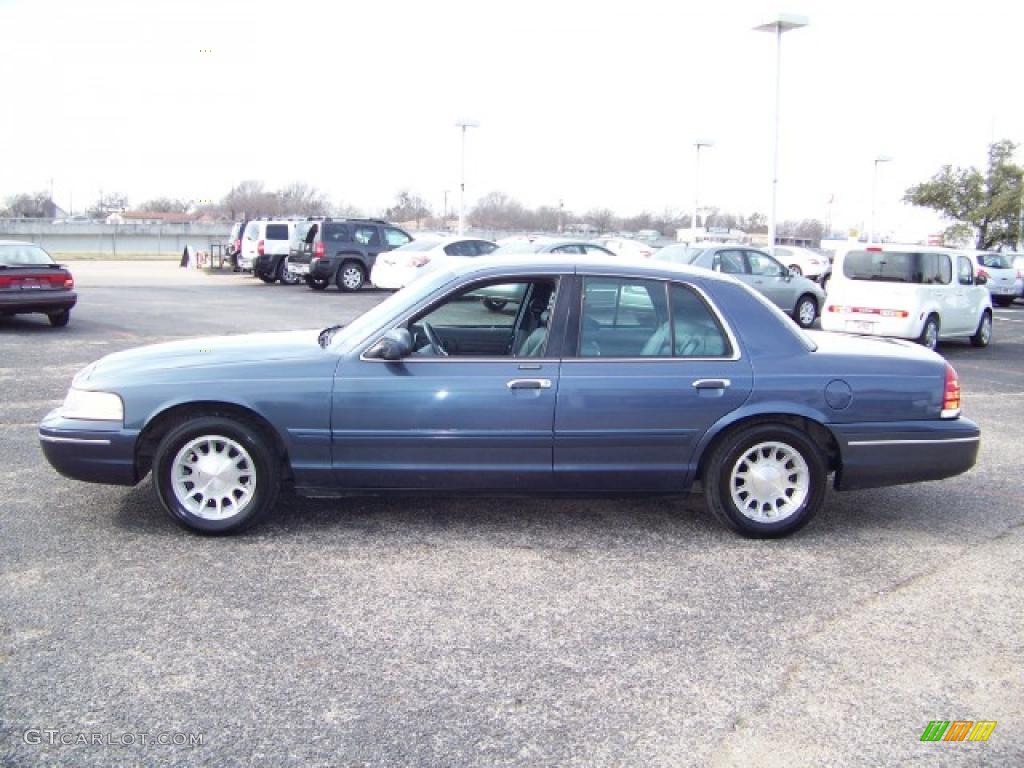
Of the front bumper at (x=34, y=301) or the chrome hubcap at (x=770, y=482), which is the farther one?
the front bumper at (x=34, y=301)

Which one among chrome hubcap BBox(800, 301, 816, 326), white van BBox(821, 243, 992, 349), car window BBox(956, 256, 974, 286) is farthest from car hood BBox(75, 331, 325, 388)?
chrome hubcap BBox(800, 301, 816, 326)

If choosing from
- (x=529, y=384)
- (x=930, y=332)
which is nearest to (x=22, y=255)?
(x=529, y=384)

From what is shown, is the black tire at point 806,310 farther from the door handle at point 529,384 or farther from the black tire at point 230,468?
the black tire at point 230,468

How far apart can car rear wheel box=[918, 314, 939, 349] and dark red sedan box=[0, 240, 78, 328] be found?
12.7 m

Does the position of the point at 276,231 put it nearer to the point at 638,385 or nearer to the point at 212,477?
the point at 212,477

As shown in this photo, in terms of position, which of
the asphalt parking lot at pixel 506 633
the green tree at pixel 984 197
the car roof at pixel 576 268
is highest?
the green tree at pixel 984 197

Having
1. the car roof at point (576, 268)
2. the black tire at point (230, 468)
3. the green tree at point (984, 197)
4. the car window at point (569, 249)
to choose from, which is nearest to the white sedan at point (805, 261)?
the green tree at point (984, 197)

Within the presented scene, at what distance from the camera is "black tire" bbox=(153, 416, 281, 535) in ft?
17.7

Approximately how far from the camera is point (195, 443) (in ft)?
17.8

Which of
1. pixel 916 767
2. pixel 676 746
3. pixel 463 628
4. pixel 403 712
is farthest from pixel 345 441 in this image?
pixel 916 767

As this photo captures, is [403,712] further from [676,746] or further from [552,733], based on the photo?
[676,746]

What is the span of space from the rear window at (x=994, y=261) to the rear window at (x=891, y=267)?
50.4 feet

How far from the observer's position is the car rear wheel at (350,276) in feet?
85.0

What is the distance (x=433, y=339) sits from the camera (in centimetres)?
587
